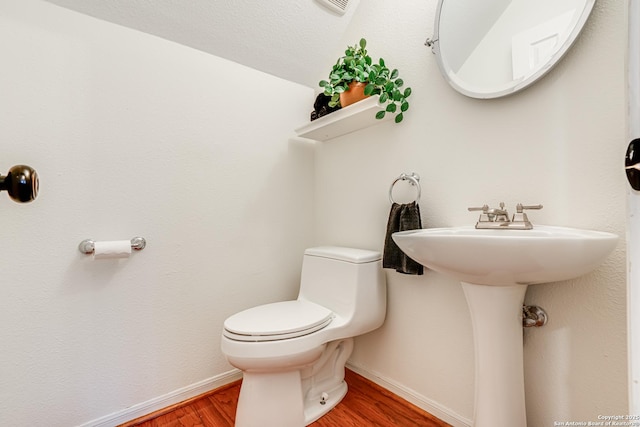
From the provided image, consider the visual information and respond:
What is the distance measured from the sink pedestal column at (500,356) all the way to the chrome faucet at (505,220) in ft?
0.57

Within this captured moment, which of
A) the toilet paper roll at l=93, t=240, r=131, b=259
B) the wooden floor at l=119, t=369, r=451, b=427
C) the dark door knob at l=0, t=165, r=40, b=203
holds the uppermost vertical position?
the dark door knob at l=0, t=165, r=40, b=203

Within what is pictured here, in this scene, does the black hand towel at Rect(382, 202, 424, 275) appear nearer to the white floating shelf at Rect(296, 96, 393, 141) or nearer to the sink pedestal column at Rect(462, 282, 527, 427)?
the sink pedestal column at Rect(462, 282, 527, 427)

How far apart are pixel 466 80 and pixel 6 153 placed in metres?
1.66

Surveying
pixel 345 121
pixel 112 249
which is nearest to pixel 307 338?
pixel 112 249

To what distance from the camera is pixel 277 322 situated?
3.58 ft

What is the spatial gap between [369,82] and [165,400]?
1669 mm

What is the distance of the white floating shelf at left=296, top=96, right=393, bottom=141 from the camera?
1.26m

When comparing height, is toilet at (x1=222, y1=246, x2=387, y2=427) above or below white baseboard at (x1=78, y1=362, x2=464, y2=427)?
above

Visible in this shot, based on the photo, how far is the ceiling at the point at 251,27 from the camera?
4.08 feet

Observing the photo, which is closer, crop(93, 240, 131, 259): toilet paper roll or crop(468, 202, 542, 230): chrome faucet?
crop(468, 202, 542, 230): chrome faucet

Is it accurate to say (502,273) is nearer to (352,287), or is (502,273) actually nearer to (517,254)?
(517,254)

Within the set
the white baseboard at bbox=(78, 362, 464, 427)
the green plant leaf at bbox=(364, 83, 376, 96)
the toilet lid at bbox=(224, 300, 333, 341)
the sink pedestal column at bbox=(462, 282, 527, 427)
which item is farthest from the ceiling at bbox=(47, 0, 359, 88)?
the white baseboard at bbox=(78, 362, 464, 427)

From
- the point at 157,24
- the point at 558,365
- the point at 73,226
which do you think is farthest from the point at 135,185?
the point at 558,365

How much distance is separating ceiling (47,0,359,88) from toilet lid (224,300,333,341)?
50.8 inches
